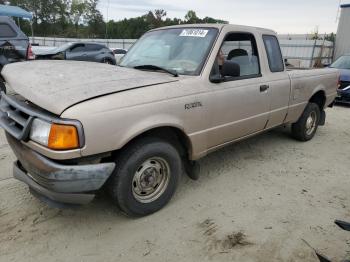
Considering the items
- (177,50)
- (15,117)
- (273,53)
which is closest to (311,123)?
(273,53)

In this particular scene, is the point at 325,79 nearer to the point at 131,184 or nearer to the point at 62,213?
the point at 131,184

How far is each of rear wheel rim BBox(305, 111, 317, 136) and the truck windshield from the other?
296 centimetres

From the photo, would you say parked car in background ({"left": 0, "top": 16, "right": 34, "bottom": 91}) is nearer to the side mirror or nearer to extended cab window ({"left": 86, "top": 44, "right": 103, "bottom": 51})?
the side mirror

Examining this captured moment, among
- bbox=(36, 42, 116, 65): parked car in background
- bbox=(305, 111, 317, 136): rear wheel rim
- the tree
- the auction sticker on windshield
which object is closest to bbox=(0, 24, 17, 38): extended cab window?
the auction sticker on windshield

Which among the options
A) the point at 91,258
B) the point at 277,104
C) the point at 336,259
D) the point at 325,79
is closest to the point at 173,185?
the point at 91,258

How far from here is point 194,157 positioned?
381 centimetres

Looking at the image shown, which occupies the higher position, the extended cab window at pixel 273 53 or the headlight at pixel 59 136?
the extended cab window at pixel 273 53

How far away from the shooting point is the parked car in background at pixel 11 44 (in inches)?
328

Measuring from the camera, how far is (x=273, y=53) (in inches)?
196

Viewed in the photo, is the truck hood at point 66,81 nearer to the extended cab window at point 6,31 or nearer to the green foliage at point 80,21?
the extended cab window at point 6,31

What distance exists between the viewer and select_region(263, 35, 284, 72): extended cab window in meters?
4.86

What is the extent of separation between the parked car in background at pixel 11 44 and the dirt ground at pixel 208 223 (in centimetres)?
451

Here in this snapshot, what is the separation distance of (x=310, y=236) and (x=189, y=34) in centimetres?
257

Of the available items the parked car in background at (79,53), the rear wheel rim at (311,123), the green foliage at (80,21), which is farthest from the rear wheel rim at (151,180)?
the green foliage at (80,21)
